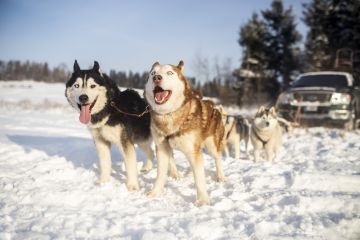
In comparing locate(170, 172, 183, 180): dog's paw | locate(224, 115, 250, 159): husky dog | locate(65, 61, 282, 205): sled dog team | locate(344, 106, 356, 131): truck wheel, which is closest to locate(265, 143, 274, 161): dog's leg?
locate(224, 115, 250, 159): husky dog

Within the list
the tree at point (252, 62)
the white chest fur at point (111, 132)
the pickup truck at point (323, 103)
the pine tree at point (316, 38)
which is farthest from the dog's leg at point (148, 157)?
the tree at point (252, 62)

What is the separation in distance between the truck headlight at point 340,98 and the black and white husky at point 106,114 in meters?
6.50

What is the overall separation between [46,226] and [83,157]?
3.08 m

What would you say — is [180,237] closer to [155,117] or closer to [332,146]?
[155,117]


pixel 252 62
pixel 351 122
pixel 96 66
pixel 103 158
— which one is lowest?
pixel 103 158

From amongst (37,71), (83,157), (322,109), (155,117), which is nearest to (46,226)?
(155,117)

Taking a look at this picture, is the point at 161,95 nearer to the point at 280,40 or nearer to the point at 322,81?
the point at 322,81

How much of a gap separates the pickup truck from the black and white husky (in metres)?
6.27

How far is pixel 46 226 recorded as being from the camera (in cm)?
294

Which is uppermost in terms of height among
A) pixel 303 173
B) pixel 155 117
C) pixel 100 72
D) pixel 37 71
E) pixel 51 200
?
pixel 37 71

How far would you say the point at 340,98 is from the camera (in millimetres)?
8977

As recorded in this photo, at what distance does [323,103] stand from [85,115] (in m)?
7.24

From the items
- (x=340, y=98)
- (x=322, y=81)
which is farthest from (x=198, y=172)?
(x=322, y=81)

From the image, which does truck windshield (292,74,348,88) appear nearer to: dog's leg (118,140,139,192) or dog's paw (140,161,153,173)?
dog's paw (140,161,153,173)
